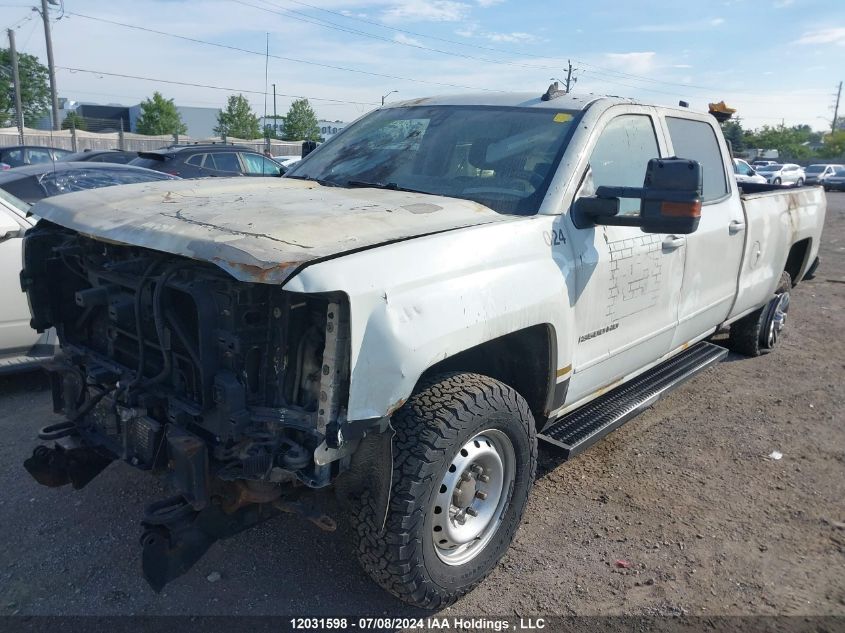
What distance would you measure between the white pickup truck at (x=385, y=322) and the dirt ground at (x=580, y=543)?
1.16ft

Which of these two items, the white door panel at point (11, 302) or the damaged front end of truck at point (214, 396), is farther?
the white door panel at point (11, 302)

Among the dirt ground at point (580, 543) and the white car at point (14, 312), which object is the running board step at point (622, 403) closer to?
the dirt ground at point (580, 543)

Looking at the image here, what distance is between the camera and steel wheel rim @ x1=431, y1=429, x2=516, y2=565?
2.76 m

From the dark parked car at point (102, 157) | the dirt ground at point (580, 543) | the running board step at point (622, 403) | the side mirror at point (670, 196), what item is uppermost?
the side mirror at point (670, 196)

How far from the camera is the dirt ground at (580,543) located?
2.96 meters

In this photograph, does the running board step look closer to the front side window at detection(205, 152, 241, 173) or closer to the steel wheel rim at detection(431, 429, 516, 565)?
the steel wheel rim at detection(431, 429, 516, 565)

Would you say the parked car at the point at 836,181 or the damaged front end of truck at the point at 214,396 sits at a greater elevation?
the damaged front end of truck at the point at 214,396

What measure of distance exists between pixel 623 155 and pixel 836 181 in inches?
1640

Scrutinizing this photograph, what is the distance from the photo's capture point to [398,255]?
2479 millimetres

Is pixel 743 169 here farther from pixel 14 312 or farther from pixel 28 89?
pixel 28 89

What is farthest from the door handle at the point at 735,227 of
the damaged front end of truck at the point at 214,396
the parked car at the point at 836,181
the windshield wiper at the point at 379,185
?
the parked car at the point at 836,181

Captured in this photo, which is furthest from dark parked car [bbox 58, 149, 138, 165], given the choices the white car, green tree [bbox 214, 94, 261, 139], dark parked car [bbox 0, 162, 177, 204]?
green tree [bbox 214, 94, 261, 139]

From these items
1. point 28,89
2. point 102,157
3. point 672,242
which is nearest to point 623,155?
point 672,242

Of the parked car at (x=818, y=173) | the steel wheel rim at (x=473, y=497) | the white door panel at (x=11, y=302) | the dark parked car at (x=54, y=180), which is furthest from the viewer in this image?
the parked car at (x=818, y=173)
